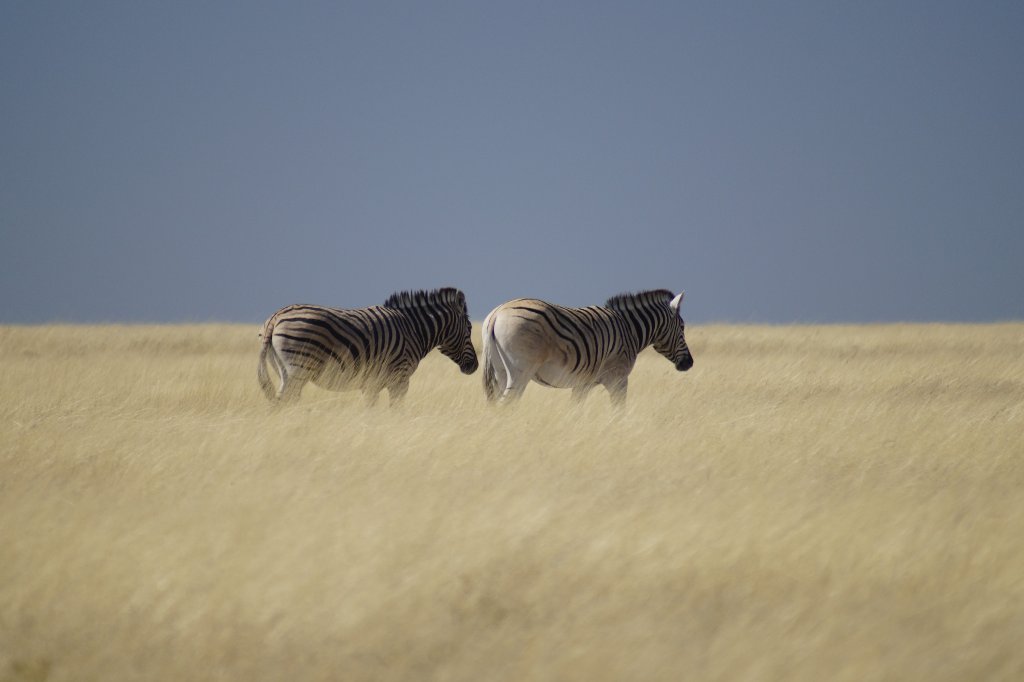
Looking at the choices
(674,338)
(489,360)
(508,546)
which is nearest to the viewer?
(508,546)

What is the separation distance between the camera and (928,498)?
20.6 ft

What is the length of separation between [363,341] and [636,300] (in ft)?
11.5

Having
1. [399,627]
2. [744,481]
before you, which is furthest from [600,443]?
[399,627]

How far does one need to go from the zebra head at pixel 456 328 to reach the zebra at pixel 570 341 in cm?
101

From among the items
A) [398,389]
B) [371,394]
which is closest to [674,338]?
[398,389]

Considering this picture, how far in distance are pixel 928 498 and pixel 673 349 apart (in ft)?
20.9

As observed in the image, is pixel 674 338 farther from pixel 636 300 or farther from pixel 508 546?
pixel 508 546

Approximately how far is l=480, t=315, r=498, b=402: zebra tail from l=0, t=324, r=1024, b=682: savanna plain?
1.05 m

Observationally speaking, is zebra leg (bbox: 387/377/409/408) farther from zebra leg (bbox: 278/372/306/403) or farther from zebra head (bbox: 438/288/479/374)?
zebra leg (bbox: 278/372/306/403)

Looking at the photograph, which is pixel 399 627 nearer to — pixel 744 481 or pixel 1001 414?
pixel 744 481

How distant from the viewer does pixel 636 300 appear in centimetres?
1195

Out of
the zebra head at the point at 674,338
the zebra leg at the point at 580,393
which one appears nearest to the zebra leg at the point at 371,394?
the zebra leg at the point at 580,393

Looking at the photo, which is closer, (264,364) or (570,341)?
(264,364)

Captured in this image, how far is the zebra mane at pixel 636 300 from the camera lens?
11898 mm
